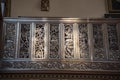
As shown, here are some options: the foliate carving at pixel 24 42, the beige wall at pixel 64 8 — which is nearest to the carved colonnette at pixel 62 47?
the foliate carving at pixel 24 42

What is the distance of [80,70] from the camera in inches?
236

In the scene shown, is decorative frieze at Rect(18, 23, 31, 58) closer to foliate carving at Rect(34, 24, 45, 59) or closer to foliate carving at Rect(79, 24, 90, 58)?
foliate carving at Rect(34, 24, 45, 59)

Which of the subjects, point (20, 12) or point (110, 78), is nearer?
point (110, 78)

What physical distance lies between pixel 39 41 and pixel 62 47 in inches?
23.6

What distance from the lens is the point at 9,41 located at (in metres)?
6.33

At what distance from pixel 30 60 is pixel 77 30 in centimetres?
141

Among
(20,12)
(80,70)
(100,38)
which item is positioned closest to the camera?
(80,70)

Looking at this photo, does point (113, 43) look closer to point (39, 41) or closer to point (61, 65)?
point (61, 65)

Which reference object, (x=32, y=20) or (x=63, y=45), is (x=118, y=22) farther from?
(x=32, y=20)

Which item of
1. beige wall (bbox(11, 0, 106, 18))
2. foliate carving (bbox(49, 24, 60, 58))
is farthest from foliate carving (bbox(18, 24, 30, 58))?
beige wall (bbox(11, 0, 106, 18))

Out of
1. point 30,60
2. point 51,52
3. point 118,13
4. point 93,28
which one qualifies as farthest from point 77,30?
point 118,13

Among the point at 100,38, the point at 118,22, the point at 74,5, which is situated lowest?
the point at 100,38

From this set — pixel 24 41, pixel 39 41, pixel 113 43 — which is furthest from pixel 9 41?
pixel 113 43

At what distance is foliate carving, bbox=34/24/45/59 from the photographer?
6.25 meters
